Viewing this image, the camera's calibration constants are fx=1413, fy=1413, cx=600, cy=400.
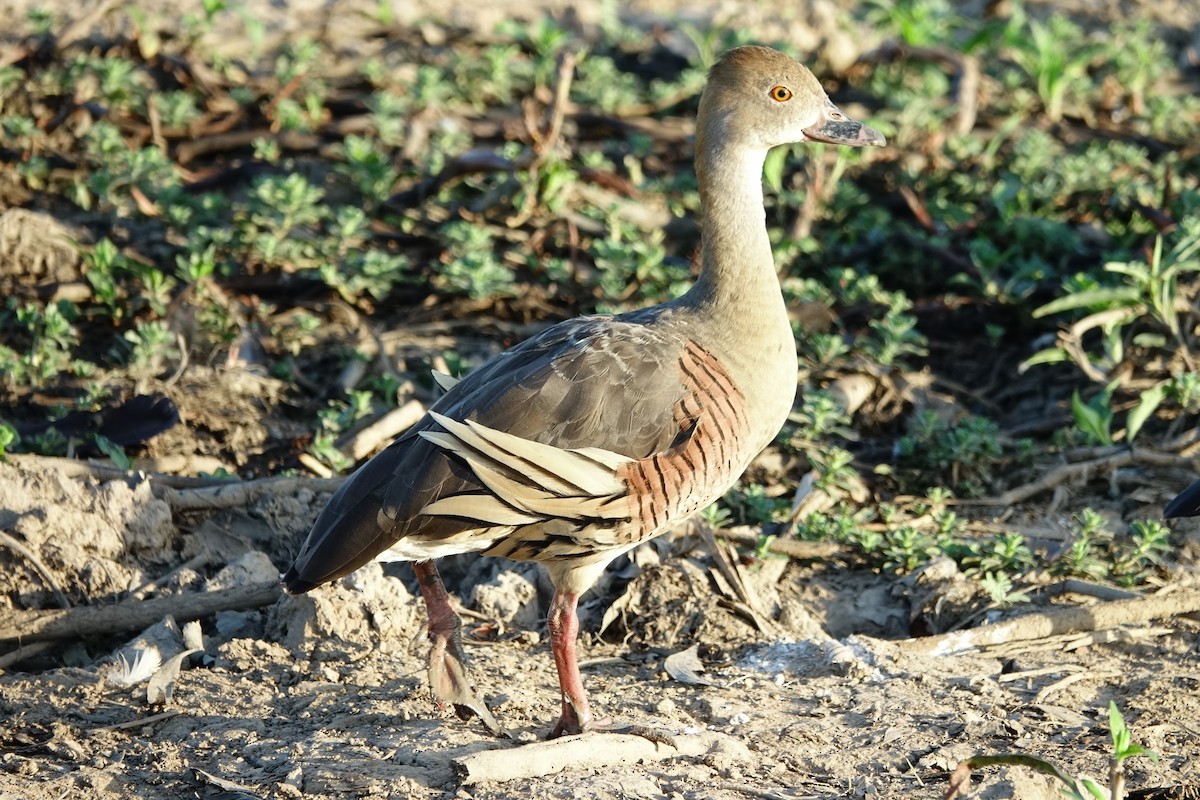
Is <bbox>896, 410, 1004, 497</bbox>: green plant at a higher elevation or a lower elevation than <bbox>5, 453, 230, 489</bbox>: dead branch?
lower

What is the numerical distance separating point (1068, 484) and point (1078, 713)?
5.81 feet

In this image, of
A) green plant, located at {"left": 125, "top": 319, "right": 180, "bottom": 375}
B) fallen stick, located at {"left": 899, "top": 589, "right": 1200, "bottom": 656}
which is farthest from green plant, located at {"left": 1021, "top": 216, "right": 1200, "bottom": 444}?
green plant, located at {"left": 125, "top": 319, "right": 180, "bottom": 375}

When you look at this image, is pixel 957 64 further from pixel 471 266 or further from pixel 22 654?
pixel 22 654

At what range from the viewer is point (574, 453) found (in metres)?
4.47

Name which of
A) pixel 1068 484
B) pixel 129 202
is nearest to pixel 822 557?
pixel 1068 484

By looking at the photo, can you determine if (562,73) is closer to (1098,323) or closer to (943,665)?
(1098,323)

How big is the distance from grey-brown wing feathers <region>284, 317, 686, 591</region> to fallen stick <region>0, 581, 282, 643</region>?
812mm

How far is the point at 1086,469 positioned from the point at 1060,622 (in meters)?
1.24

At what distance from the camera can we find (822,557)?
5.77 meters

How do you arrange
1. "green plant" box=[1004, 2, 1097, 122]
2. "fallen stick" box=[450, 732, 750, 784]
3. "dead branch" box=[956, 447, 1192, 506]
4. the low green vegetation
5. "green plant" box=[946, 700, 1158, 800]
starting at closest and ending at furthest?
"green plant" box=[946, 700, 1158, 800]
"fallen stick" box=[450, 732, 750, 784]
"dead branch" box=[956, 447, 1192, 506]
the low green vegetation
"green plant" box=[1004, 2, 1097, 122]

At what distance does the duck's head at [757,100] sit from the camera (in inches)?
204

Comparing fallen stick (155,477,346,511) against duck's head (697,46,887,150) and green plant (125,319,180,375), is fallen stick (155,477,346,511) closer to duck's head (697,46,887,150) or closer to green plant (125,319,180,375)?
green plant (125,319,180,375)

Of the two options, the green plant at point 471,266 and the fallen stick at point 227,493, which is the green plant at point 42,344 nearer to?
the fallen stick at point 227,493

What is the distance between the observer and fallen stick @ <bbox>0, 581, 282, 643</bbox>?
16.5 ft
